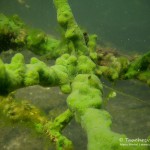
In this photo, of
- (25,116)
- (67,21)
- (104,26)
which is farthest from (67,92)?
(104,26)

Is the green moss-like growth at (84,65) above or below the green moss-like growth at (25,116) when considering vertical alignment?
above

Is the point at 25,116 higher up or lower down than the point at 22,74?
lower down

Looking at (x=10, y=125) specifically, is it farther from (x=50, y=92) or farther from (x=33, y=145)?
(x=50, y=92)

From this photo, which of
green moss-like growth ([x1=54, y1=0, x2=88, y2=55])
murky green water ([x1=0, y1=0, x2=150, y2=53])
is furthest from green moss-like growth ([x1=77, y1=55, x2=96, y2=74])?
murky green water ([x1=0, y1=0, x2=150, y2=53])

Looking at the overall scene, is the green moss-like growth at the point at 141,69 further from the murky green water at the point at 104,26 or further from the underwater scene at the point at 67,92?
the murky green water at the point at 104,26

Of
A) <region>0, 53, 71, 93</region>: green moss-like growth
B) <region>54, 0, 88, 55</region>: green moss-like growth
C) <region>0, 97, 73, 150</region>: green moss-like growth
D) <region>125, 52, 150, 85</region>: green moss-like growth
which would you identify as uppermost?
<region>54, 0, 88, 55</region>: green moss-like growth

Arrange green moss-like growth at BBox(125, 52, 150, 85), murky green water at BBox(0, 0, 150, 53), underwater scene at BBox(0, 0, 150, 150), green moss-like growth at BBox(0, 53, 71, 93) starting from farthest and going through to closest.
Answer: murky green water at BBox(0, 0, 150, 53) → green moss-like growth at BBox(125, 52, 150, 85) → underwater scene at BBox(0, 0, 150, 150) → green moss-like growth at BBox(0, 53, 71, 93)

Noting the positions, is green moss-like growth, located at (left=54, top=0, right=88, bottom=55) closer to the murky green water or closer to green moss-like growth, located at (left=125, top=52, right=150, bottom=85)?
green moss-like growth, located at (left=125, top=52, right=150, bottom=85)

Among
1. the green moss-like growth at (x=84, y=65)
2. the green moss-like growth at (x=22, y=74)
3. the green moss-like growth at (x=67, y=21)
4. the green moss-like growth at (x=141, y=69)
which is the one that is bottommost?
the green moss-like growth at (x=141, y=69)

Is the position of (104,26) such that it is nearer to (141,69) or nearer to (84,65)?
(141,69)

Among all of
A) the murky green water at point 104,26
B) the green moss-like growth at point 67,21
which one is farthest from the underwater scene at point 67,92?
the murky green water at point 104,26
